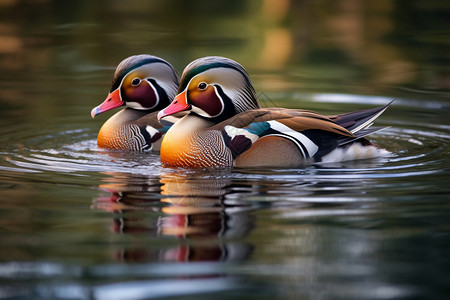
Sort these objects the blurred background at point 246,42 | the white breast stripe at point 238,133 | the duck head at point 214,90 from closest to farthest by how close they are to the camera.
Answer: the white breast stripe at point 238,133 → the duck head at point 214,90 → the blurred background at point 246,42

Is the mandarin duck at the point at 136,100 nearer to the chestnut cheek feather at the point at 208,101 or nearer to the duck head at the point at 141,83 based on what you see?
the duck head at the point at 141,83

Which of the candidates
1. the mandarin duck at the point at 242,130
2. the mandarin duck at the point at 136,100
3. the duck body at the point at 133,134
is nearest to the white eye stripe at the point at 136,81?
the mandarin duck at the point at 136,100

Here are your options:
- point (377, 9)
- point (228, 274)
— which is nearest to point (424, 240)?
point (228, 274)

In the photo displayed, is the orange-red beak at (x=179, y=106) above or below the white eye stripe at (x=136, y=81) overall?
below

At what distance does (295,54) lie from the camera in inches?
637

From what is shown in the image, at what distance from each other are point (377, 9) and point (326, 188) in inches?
622

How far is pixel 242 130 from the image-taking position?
26.4 ft

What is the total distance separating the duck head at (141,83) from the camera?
9.55m

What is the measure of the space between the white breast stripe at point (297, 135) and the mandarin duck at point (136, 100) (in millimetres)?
1677

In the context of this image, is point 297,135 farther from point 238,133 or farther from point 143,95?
point 143,95

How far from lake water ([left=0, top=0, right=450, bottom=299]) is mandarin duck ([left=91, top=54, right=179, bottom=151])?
244mm

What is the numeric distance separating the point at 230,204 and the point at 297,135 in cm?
174

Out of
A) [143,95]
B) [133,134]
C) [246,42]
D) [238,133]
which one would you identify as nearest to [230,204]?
[238,133]

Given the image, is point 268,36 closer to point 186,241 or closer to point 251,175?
point 251,175
